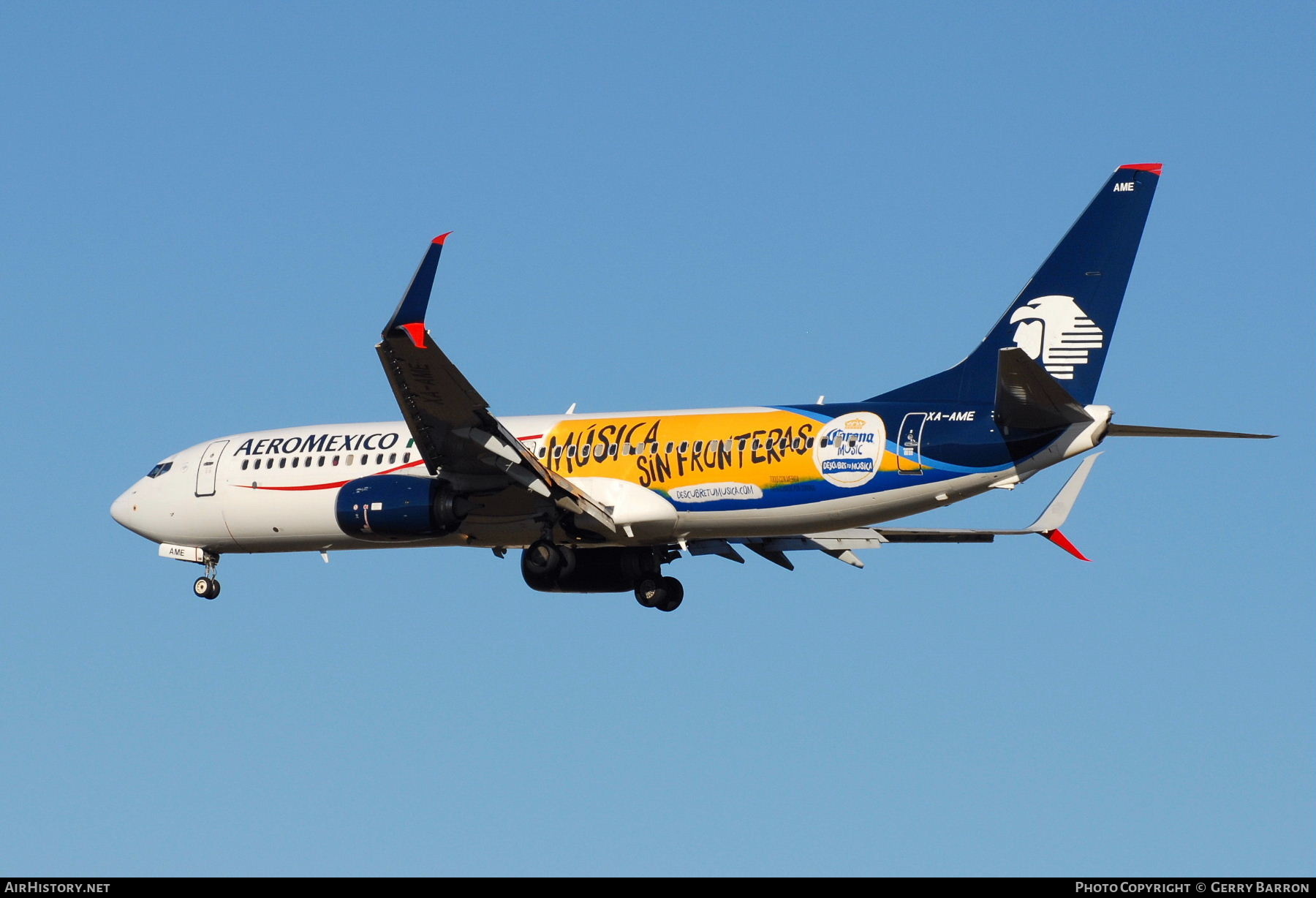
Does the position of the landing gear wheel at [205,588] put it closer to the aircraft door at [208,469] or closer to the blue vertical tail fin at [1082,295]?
the aircraft door at [208,469]

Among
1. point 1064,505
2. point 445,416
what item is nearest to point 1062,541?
point 1064,505

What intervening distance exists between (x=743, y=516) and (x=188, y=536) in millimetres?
12668

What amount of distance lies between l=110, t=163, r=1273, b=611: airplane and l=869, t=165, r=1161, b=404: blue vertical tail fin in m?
0.03

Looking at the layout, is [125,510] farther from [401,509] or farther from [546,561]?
[546,561]

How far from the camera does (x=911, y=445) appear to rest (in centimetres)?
3078

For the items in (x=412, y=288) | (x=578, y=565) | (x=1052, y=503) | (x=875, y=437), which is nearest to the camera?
(x=412, y=288)

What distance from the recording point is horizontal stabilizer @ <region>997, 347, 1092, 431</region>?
2777 centimetres

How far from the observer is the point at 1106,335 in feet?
100

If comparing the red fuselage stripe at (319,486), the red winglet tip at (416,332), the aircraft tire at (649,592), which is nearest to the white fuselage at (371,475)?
the red fuselage stripe at (319,486)

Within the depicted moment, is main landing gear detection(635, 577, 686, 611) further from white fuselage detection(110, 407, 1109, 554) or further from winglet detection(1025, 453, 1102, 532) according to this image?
winglet detection(1025, 453, 1102, 532)

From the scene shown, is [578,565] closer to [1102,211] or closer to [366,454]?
[366,454]

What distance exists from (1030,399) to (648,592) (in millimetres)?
10698

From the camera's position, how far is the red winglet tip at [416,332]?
2953 cm
